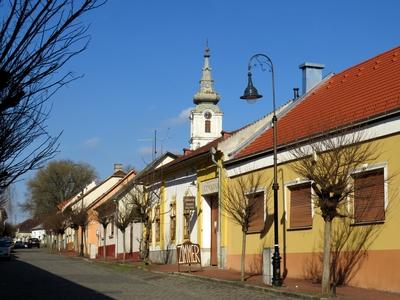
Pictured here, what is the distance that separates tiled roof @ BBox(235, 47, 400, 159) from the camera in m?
18.8

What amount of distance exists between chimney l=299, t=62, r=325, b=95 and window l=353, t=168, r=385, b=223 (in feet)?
33.6

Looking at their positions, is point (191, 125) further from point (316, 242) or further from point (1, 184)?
point (1, 184)

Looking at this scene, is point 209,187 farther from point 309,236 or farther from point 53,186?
point 53,186

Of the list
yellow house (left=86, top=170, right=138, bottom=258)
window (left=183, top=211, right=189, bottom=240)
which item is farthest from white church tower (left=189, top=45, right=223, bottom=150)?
window (left=183, top=211, right=189, bottom=240)

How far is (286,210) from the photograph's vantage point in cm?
2173

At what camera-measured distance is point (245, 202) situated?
2181 cm

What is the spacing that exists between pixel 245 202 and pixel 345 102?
4814 mm

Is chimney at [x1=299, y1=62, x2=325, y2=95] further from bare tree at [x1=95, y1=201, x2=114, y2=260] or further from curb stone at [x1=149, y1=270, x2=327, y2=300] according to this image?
bare tree at [x1=95, y1=201, x2=114, y2=260]

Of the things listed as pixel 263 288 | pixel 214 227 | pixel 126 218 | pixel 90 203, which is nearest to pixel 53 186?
pixel 90 203

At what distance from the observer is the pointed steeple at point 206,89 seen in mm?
104375

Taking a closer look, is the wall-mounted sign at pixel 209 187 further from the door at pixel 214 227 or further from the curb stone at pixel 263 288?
the curb stone at pixel 263 288

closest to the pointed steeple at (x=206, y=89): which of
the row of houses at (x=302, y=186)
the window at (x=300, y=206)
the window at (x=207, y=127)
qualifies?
the window at (x=207, y=127)

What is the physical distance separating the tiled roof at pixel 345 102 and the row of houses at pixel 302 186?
0.06 metres

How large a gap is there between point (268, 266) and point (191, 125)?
85.1 meters
